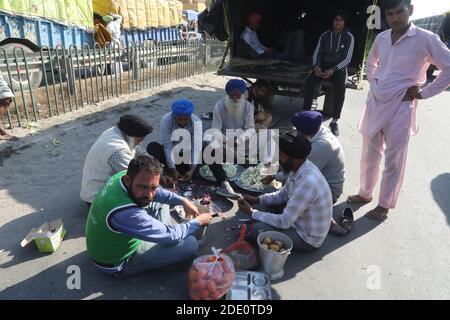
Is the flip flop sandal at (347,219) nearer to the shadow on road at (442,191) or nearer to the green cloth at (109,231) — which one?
the shadow on road at (442,191)

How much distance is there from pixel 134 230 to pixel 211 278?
620 mm

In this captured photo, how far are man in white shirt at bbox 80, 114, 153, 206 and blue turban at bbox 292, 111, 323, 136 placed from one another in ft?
4.82

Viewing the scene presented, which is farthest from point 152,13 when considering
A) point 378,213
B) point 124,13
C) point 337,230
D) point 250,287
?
point 250,287

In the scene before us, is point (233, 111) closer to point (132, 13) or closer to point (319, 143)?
point (319, 143)

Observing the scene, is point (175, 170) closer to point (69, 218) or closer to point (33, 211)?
point (69, 218)

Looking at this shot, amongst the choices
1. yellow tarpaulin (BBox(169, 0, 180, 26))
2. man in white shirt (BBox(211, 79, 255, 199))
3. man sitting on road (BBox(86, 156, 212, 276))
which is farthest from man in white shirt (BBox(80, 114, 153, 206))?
yellow tarpaulin (BBox(169, 0, 180, 26))

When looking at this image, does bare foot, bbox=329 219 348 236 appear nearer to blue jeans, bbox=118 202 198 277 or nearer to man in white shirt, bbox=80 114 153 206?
blue jeans, bbox=118 202 198 277

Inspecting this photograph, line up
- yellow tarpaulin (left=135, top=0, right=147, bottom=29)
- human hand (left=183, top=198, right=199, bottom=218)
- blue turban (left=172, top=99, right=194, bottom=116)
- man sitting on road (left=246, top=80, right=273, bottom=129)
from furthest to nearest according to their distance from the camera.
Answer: yellow tarpaulin (left=135, top=0, right=147, bottom=29), man sitting on road (left=246, top=80, right=273, bottom=129), blue turban (left=172, top=99, right=194, bottom=116), human hand (left=183, top=198, right=199, bottom=218)

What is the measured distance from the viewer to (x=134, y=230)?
2236 millimetres

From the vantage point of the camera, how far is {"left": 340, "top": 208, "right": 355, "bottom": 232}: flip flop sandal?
332cm

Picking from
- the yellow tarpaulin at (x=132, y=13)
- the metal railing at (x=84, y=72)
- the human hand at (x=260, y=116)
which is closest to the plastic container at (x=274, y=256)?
the human hand at (x=260, y=116)

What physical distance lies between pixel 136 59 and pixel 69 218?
6.19 meters

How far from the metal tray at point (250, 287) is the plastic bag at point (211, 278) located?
0.11 meters
